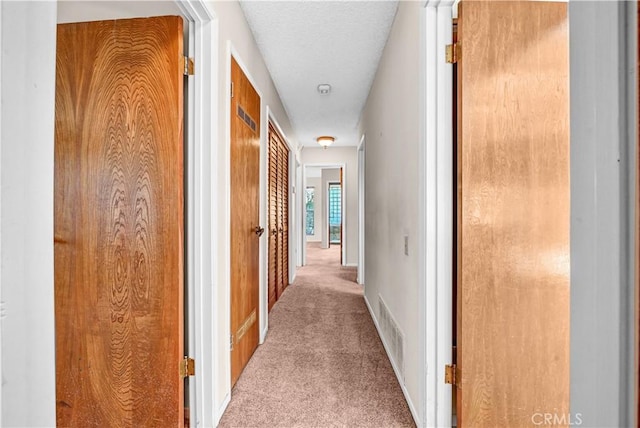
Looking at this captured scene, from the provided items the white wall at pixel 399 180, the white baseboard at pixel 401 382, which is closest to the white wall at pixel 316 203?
the white wall at pixel 399 180

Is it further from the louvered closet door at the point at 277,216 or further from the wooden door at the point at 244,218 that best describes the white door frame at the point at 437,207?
the louvered closet door at the point at 277,216

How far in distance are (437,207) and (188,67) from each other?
1.34m

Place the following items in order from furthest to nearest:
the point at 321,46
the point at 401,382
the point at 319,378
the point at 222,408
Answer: the point at 321,46 < the point at 319,378 < the point at 401,382 < the point at 222,408

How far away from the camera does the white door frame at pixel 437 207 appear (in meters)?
1.46

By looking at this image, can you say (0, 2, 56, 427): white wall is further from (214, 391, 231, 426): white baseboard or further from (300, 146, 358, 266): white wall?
(300, 146, 358, 266): white wall

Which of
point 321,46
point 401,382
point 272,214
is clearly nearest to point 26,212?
point 401,382

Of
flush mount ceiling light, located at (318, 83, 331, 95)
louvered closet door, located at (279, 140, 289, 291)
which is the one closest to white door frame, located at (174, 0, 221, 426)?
flush mount ceiling light, located at (318, 83, 331, 95)

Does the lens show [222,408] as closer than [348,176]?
Yes

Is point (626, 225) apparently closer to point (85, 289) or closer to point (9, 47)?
point (9, 47)

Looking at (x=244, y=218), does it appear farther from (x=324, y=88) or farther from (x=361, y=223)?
(x=361, y=223)

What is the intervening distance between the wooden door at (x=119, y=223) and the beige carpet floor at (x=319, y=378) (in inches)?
19.2

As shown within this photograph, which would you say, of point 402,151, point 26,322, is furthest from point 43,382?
point 402,151

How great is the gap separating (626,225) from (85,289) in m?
1.87

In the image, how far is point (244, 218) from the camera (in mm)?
2133
